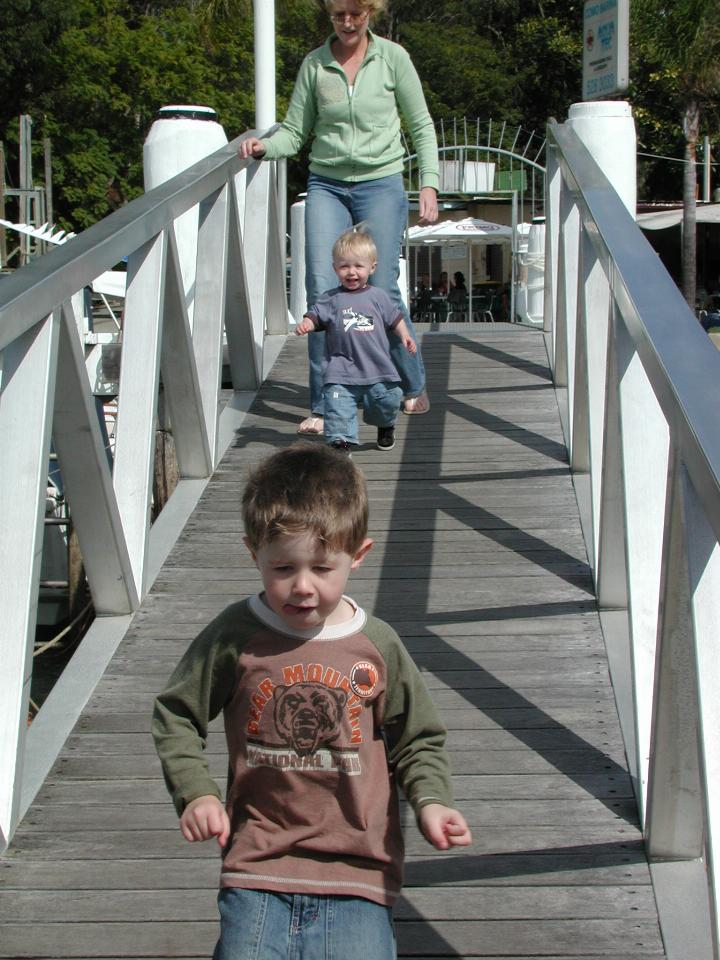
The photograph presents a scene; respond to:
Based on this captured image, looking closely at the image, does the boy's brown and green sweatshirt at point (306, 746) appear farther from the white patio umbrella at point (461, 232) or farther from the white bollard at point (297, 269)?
the white patio umbrella at point (461, 232)

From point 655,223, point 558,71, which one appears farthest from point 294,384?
point 558,71

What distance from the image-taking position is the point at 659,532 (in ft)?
9.68

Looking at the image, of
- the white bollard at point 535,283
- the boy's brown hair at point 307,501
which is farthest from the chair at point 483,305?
the boy's brown hair at point 307,501

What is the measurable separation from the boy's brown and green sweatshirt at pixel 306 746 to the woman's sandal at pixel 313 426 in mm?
3446

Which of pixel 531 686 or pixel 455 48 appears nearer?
pixel 531 686

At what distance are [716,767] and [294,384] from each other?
4.94 m

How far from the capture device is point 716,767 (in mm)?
1747

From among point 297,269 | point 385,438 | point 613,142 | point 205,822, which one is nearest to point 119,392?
point 385,438

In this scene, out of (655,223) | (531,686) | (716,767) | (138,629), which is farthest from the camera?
(655,223)

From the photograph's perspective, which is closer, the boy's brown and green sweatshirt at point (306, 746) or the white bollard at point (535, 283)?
the boy's brown and green sweatshirt at point (306, 746)

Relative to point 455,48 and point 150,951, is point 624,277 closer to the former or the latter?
point 150,951

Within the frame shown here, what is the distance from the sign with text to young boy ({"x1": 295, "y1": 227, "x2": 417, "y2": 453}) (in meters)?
2.85

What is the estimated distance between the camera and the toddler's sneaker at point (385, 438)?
5438mm

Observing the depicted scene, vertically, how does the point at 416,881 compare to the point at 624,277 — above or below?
below
